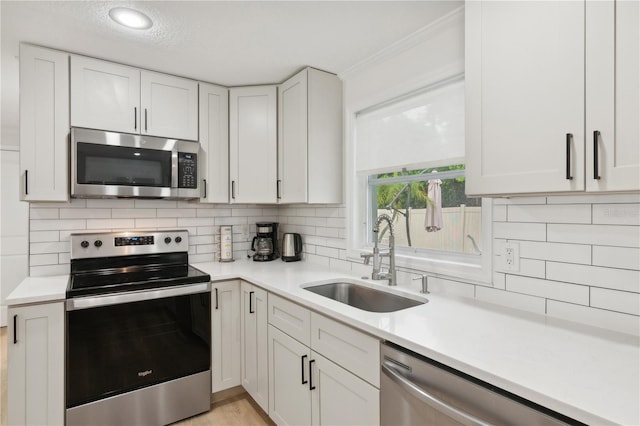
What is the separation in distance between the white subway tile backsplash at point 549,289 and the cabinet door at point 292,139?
1375mm

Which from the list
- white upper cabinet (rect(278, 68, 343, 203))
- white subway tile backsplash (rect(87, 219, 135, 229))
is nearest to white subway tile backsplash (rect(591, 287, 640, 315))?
white upper cabinet (rect(278, 68, 343, 203))

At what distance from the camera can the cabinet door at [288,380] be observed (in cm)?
175

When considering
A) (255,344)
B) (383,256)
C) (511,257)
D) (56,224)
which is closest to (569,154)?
(511,257)

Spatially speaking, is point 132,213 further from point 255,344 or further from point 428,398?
point 428,398

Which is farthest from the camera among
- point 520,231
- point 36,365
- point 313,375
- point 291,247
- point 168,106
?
point 291,247

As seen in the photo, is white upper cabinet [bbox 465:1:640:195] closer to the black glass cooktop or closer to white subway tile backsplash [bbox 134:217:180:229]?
the black glass cooktop

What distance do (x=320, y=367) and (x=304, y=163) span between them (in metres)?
1.34

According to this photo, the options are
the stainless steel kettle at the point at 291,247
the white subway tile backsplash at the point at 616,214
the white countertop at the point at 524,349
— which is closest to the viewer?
the white countertop at the point at 524,349

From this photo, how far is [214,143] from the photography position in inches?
106

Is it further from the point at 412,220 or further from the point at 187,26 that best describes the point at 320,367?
the point at 187,26

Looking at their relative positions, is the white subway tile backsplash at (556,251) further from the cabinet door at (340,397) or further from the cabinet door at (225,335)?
the cabinet door at (225,335)

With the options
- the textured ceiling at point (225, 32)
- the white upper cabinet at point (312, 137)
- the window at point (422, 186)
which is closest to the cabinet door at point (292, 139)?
the white upper cabinet at point (312, 137)

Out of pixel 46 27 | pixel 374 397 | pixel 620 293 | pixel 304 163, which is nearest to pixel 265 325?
pixel 374 397

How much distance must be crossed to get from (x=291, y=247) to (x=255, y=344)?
2.82ft
